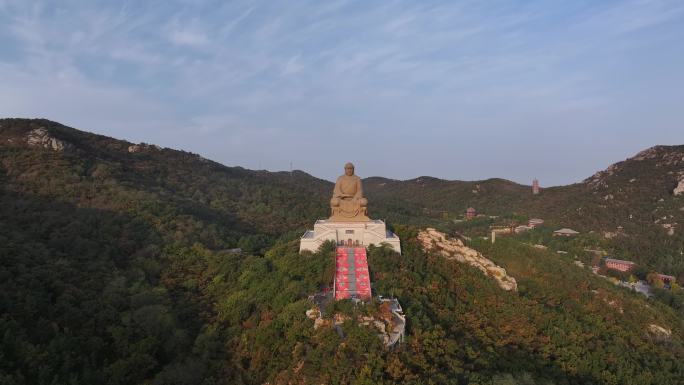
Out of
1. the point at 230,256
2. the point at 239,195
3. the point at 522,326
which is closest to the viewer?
the point at 522,326

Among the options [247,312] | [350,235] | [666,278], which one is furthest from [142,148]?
[666,278]

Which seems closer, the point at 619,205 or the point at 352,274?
the point at 352,274

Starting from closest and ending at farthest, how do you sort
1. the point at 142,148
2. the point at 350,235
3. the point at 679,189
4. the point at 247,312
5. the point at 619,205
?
the point at 247,312 → the point at 350,235 → the point at 142,148 → the point at 679,189 → the point at 619,205

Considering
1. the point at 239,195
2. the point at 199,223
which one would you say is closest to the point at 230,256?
the point at 199,223

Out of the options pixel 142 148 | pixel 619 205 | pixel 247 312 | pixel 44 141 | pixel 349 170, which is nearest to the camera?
pixel 247 312

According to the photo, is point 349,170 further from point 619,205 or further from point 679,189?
point 679,189

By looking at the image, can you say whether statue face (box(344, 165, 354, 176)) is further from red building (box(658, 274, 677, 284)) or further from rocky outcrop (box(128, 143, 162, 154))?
rocky outcrop (box(128, 143, 162, 154))

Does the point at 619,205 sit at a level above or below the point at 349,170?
below

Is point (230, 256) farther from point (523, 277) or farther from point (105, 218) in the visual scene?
point (523, 277)
